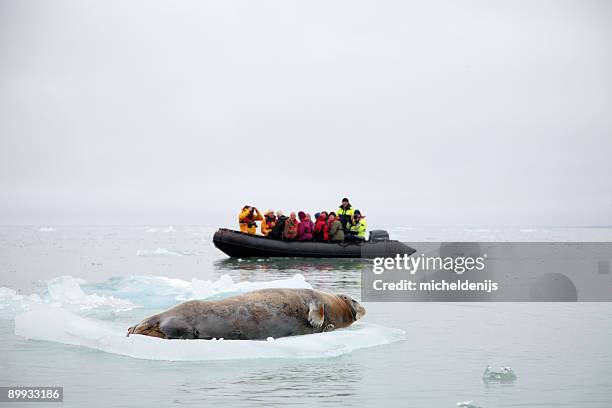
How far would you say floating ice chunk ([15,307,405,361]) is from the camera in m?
6.64

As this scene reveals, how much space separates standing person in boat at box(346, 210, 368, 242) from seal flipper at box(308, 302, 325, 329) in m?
13.6

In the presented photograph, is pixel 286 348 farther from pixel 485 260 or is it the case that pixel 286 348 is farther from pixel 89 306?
pixel 485 260

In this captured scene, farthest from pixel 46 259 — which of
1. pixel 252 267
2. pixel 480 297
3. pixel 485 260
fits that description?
pixel 480 297

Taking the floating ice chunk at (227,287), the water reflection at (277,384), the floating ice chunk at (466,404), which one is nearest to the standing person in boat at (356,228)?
the floating ice chunk at (227,287)

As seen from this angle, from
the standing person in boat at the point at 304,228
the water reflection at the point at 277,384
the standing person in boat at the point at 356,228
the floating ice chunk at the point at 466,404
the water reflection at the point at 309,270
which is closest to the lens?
the floating ice chunk at the point at 466,404

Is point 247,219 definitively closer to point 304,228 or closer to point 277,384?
point 304,228

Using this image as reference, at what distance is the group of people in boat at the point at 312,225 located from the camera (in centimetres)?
2142

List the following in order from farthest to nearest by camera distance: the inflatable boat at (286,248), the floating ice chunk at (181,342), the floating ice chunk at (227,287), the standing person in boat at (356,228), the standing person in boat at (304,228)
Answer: the standing person in boat at (356,228) < the standing person in boat at (304,228) < the inflatable boat at (286,248) < the floating ice chunk at (227,287) < the floating ice chunk at (181,342)

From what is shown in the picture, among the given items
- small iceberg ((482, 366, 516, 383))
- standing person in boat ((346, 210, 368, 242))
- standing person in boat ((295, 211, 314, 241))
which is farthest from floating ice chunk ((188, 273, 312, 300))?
standing person in boat ((346, 210, 368, 242))

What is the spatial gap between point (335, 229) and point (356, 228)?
660 mm

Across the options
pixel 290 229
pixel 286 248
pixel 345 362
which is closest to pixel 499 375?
pixel 345 362

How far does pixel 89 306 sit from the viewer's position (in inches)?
391

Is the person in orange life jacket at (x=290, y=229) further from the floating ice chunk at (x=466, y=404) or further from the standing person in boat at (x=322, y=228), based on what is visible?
the floating ice chunk at (x=466, y=404)

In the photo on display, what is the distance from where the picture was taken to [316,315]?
7992 mm
